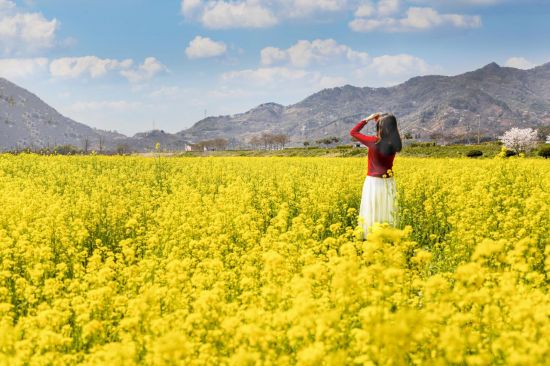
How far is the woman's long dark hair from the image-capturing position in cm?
1045

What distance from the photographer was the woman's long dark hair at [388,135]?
34.3ft

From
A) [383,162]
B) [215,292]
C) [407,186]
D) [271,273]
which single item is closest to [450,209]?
[407,186]

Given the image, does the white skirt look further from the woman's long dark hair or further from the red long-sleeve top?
the woman's long dark hair

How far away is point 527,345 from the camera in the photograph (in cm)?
354

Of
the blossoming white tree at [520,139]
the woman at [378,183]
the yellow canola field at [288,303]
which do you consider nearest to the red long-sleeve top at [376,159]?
the woman at [378,183]

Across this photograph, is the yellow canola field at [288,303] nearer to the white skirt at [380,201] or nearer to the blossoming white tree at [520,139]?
the white skirt at [380,201]

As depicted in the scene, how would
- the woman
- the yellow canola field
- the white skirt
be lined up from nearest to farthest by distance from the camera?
1. the yellow canola field
2. the woman
3. the white skirt

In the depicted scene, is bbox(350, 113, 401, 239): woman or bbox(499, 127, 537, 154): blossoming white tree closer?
bbox(350, 113, 401, 239): woman

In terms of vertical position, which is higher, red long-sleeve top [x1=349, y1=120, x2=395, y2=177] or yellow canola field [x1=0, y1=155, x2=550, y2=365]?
red long-sleeve top [x1=349, y1=120, x2=395, y2=177]

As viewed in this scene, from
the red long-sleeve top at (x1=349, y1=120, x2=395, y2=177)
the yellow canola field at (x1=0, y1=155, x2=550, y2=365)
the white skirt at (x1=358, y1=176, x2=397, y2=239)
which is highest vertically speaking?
the red long-sleeve top at (x1=349, y1=120, x2=395, y2=177)

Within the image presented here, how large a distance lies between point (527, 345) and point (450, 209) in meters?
9.76

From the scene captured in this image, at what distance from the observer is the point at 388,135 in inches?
413

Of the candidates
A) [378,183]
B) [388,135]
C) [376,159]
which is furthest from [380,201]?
[388,135]

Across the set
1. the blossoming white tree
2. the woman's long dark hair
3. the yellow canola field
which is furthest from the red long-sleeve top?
the blossoming white tree
